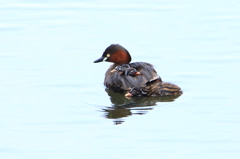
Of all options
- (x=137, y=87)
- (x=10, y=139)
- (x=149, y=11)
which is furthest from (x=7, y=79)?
(x=149, y=11)

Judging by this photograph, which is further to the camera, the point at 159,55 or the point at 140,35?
the point at 140,35

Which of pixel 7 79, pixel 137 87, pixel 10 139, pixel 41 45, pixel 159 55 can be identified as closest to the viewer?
pixel 10 139

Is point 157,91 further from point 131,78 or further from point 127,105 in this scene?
point 127,105

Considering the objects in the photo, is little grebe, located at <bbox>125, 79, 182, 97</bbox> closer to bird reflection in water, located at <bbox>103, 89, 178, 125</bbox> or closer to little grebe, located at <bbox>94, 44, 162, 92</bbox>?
bird reflection in water, located at <bbox>103, 89, 178, 125</bbox>

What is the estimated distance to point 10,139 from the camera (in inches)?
303

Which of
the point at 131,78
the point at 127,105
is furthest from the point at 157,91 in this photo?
the point at 127,105

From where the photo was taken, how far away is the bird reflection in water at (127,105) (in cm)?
861

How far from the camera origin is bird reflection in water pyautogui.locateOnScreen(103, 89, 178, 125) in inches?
339

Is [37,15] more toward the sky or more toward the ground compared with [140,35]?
more toward the sky

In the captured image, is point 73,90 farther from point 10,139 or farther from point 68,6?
point 68,6

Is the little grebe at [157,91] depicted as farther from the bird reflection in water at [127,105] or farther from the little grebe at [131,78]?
the little grebe at [131,78]

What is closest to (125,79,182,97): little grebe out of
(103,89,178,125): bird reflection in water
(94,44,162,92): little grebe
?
(103,89,178,125): bird reflection in water

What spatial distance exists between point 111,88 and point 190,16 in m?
4.87

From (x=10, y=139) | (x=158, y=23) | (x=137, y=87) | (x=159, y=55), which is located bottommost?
(x=10, y=139)
